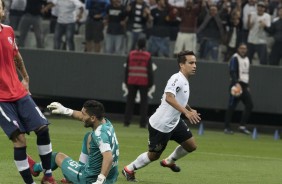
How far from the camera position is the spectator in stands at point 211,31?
83.4ft

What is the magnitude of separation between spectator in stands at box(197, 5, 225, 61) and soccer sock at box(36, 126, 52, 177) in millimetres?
12888

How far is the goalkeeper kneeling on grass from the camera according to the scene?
38.4ft

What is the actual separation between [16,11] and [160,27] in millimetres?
3892

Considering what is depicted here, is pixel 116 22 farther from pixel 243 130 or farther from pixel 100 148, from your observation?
pixel 100 148

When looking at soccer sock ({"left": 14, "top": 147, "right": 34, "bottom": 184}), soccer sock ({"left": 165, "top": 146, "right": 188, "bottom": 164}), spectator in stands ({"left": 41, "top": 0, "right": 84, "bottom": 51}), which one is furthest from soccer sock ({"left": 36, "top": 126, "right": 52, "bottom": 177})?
spectator in stands ({"left": 41, "top": 0, "right": 84, "bottom": 51})

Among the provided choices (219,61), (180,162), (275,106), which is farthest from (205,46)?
(180,162)

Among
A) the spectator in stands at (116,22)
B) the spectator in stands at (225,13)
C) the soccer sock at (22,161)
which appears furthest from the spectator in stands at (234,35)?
the soccer sock at (22,161)

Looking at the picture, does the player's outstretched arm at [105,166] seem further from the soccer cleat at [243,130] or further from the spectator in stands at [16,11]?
the spectator in stands at [16,11]

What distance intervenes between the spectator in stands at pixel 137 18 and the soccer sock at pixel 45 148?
528 inches

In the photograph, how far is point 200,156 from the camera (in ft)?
63.8

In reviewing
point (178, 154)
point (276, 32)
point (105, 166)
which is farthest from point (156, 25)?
point (105, 166)

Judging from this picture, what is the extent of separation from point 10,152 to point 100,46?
9405 mm

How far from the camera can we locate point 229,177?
52.4 ft

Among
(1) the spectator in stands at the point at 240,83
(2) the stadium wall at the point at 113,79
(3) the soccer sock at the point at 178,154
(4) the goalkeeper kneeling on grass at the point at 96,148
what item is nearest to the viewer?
(4) the goalkeeper kneeling on grass at the point at 96,148
